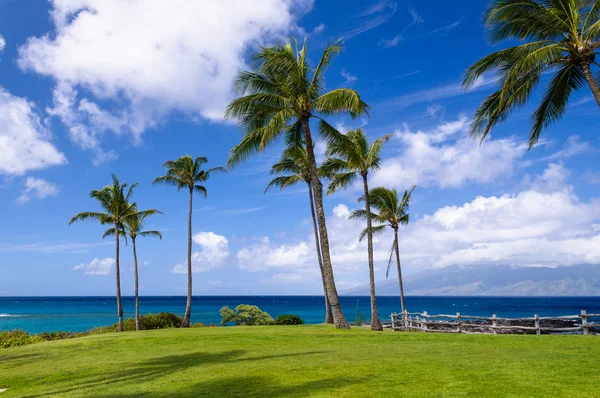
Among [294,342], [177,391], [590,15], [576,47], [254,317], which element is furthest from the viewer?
[254,317]

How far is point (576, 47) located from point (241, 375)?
13.7 m

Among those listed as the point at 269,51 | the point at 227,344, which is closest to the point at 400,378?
the point at 227,344

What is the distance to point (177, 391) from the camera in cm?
965

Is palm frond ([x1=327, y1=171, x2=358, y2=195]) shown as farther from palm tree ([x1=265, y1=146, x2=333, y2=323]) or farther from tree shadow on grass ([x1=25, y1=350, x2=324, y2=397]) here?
tree shadow on grass ([x1=25, y1=350, x2=324, y2=397])

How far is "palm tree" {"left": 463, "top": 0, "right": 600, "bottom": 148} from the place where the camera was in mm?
13398

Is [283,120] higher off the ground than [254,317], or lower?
higher

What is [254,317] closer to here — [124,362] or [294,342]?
[294,342]

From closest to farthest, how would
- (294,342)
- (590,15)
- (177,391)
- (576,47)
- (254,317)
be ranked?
1. (177,391)
2. (576,47)
3. (590,15)
4. (294,342)
5. (254,317)

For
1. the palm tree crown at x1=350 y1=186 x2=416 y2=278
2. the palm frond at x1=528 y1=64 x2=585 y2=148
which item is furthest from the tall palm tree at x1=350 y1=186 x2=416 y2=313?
the palm frond at x1=528 y1=64 x2=585 y2=148

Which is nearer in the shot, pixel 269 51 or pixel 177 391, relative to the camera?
pixel 177 391

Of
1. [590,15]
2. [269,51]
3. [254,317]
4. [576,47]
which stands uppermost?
[269,51]

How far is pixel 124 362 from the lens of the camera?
49.7 feet

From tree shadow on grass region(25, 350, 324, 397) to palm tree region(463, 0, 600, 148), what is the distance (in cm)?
A: 1129

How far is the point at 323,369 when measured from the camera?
11367 millimetres
